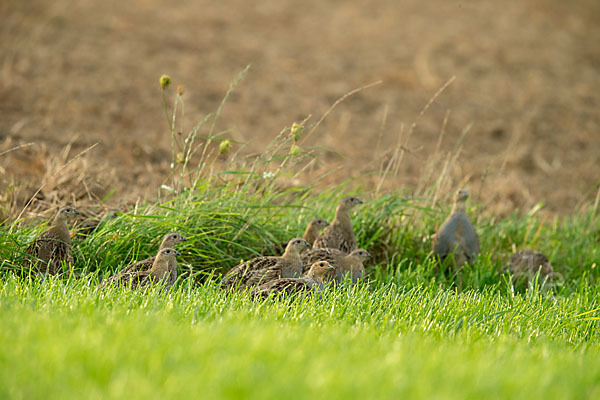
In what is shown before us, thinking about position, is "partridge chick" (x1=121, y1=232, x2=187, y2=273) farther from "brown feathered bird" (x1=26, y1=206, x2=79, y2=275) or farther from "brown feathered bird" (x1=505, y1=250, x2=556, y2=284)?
"brown feathered bird" (x1=505, y1=250, x2=556, y2=284)

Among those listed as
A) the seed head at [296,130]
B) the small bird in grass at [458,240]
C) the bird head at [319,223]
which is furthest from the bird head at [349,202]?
the seed head at [296,130]

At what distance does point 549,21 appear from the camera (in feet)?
78.0

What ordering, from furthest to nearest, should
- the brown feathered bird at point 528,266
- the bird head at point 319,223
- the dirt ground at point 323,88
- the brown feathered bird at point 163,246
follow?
the dirt ground at point 323,88 → the brown feathered bird at point 528,266 → the bird head at point 319,223 → the brown feathered bird at point 163,246

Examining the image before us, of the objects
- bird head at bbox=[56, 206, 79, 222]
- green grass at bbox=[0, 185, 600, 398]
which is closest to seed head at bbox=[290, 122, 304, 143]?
green grass at bbox=[0, 185, 600, 398]

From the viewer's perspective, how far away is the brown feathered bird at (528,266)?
Result: 775 centimetres

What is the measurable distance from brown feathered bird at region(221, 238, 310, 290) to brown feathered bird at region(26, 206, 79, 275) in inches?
50.0

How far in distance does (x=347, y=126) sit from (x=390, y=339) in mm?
10314

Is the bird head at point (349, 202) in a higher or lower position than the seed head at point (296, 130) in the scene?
lower

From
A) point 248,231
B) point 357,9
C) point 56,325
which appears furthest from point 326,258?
point 357,9

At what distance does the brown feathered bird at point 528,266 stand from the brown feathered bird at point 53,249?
416 cm

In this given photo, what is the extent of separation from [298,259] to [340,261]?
18.4 inches

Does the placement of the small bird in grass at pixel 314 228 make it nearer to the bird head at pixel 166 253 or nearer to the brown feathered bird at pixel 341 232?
the brown feathered bird at pixel 341 232

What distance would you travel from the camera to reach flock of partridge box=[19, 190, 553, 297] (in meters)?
5.92

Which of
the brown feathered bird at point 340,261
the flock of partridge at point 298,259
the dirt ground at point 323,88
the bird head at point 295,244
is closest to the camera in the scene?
the flock of partridge at point 298,259
